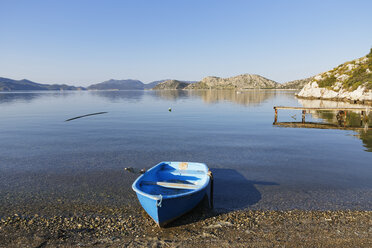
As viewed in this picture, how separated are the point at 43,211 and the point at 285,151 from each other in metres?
21.2

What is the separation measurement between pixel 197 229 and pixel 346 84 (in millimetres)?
115391

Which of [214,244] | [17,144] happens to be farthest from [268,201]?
[17,144]

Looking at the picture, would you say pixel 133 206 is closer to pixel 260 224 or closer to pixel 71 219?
pixel 71 219

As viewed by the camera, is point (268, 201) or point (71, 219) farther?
point (268, 201)

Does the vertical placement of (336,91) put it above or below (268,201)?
above

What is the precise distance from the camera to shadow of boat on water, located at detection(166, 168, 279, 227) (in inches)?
462

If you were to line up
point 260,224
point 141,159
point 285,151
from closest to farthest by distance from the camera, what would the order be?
point 260,224
point 141,159
point 285,151

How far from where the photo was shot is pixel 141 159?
2116 cm

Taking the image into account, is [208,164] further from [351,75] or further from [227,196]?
[351,75]

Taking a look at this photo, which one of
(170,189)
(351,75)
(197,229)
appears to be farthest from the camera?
(351,75)

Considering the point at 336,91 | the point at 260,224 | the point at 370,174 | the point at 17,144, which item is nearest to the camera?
the point at 260,224

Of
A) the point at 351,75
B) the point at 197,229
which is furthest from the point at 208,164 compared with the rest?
the point at 351,75

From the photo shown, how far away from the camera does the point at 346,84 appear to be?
331 feet

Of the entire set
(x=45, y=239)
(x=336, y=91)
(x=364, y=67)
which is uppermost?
(x=364, y=67)
